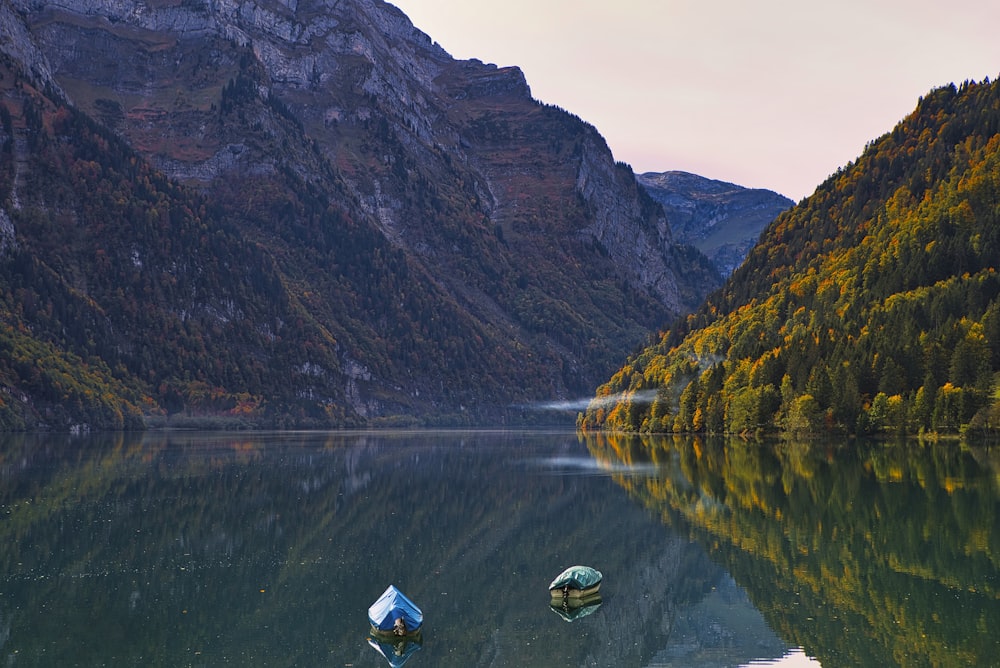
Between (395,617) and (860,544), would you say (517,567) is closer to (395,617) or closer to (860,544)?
(395,617)

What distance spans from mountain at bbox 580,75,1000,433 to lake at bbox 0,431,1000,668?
2834 centimetres

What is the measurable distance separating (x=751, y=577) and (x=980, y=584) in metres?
7.97

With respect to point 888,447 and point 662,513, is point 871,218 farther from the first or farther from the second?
point 662,513

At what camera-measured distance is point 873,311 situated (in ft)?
429

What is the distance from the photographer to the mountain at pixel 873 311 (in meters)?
110

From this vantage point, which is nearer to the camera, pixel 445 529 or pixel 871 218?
pixel 445 529

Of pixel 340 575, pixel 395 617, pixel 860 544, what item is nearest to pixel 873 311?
pixel 860 544

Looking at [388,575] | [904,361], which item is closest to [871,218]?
[904,361]

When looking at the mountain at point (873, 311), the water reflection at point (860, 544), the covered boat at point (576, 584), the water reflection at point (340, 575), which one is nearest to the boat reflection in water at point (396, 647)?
the water reflection at point (340, 575)

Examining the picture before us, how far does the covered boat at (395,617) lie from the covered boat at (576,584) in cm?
639

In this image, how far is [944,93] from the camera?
18475 centimetres

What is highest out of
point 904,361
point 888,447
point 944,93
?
point 944,93

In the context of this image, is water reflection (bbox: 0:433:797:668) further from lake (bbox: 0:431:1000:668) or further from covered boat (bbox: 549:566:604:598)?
covered boat (bbox: 549:566:604:598)

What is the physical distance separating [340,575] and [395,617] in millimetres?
10718
